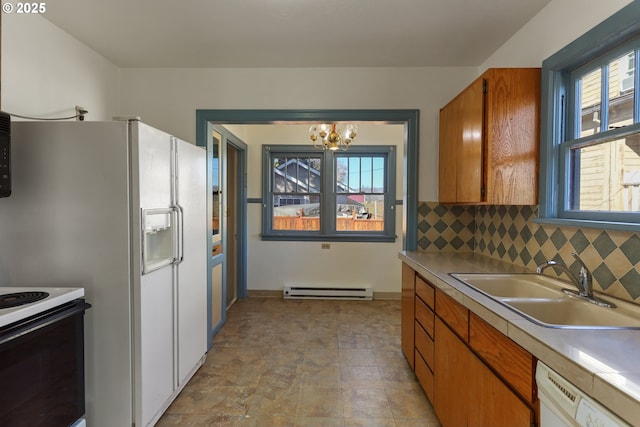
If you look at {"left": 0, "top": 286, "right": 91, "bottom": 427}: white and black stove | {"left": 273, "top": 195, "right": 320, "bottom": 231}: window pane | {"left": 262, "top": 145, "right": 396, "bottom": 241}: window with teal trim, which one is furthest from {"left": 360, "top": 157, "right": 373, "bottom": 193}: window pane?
{"left": 0, "top": 286, "right": 91, "bottom": 427}: white and black stove

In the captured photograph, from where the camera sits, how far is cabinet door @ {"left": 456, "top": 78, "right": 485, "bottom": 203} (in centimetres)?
192

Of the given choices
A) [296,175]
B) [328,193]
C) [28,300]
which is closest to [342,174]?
[328,193]

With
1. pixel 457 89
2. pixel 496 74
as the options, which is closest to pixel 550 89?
pixel 496 74

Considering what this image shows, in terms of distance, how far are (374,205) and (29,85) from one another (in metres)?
3.78

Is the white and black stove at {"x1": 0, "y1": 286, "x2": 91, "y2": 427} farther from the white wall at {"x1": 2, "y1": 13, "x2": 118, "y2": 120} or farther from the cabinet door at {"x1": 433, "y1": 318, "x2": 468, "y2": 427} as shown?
the cabinet door at {"x1": 433, "y1": 318, "x2": 468, "y2": 427}

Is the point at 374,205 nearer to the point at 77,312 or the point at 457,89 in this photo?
the point at 457,89

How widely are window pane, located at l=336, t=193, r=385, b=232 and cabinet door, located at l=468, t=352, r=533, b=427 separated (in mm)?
3155

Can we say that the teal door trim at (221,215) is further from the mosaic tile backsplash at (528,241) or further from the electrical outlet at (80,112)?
the mosaic tile backsplash at (528,241)

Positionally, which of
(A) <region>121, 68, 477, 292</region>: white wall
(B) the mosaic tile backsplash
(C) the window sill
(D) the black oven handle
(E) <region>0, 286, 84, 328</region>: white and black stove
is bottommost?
(D) the black oven handle

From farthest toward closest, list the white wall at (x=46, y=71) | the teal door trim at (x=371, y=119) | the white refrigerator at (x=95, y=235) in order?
the teal door trim at (x=371, y=119) → the white wall at (x=46, y=71) → the white refrigerator at (x=95, y=235)

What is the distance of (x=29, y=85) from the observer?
6.33 feet

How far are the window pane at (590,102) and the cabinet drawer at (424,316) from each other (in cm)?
136

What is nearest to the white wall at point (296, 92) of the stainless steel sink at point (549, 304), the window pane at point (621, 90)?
the stainless steel sink at point (549, 304)

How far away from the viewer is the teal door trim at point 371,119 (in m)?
2.73
